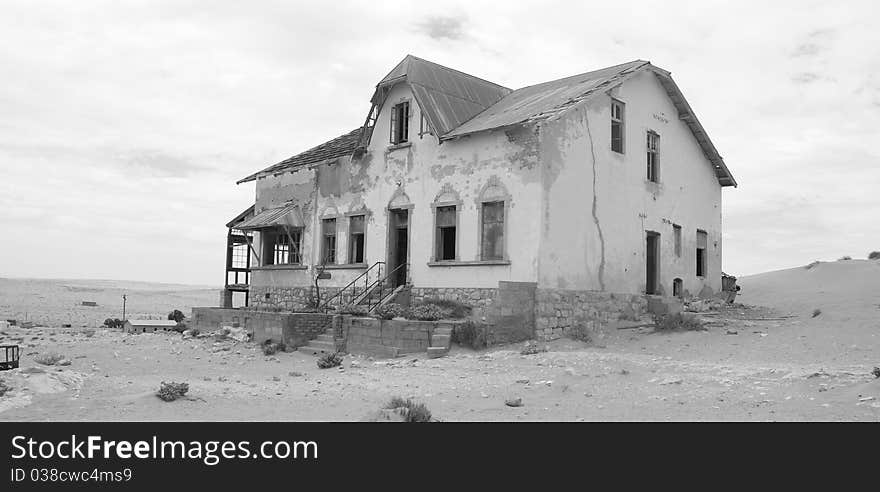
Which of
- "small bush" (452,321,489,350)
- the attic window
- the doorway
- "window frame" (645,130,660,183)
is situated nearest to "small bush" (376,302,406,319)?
"small bush" (452,321,489,350)

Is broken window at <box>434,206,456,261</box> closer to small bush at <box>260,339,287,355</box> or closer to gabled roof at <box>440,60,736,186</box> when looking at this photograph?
gabled roof at <box>440,60,736,186</box>

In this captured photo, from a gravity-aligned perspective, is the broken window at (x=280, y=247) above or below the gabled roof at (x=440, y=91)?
below

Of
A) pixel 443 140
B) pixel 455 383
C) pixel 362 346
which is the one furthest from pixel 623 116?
pixel 455 383

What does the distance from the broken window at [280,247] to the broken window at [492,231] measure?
909 centimetres

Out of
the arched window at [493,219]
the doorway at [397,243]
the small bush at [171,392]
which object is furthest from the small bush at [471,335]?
the small bush at [171,392]

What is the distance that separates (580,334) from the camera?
757 inches

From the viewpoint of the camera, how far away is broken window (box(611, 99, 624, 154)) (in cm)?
2224

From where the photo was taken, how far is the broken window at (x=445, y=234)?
70.7 ft

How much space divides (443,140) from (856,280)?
64.9ft

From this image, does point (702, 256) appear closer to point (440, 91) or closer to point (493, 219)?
point (493, 219)

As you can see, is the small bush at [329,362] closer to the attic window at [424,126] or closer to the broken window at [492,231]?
the broken window at [492,231]

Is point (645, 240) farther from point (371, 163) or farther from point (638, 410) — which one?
point (638, 410)

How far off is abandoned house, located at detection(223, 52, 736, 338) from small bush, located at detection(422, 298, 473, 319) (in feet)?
1.01

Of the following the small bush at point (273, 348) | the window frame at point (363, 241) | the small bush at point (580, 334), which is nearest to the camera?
the small bush at point (580, 334)
